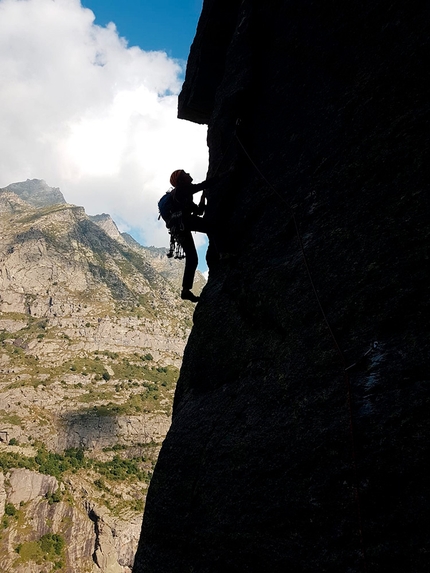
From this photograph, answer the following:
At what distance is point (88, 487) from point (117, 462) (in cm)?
1514

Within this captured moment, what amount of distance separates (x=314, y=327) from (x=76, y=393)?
438ft

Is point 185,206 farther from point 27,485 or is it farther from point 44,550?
point 27,485

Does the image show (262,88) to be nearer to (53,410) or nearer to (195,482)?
(195,482)

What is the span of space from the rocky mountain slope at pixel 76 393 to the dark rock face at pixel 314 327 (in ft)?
→ 302

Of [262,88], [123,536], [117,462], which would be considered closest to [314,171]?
[262,88]

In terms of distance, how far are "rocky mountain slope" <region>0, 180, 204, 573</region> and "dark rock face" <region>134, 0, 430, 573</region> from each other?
91917mm

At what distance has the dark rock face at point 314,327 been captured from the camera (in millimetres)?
2928

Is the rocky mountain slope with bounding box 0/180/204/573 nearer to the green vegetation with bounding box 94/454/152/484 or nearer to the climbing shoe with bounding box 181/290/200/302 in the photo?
the green vegetation with bounding box 94/454/152/484

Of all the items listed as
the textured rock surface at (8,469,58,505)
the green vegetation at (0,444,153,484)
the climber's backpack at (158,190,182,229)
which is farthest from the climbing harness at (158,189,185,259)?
the textured rock surface at (8,469,58,505)

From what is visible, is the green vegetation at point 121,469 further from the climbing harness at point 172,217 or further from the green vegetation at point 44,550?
the climbing harness at point 172,217

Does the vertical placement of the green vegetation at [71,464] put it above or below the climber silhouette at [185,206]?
below

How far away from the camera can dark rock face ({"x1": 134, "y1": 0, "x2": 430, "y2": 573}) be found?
2928 millimetres

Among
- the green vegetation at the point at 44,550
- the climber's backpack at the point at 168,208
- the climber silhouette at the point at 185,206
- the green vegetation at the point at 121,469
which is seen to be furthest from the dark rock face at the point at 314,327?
the green vegetation at the point at 121,469

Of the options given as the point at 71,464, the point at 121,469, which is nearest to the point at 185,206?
the point at 71,464
